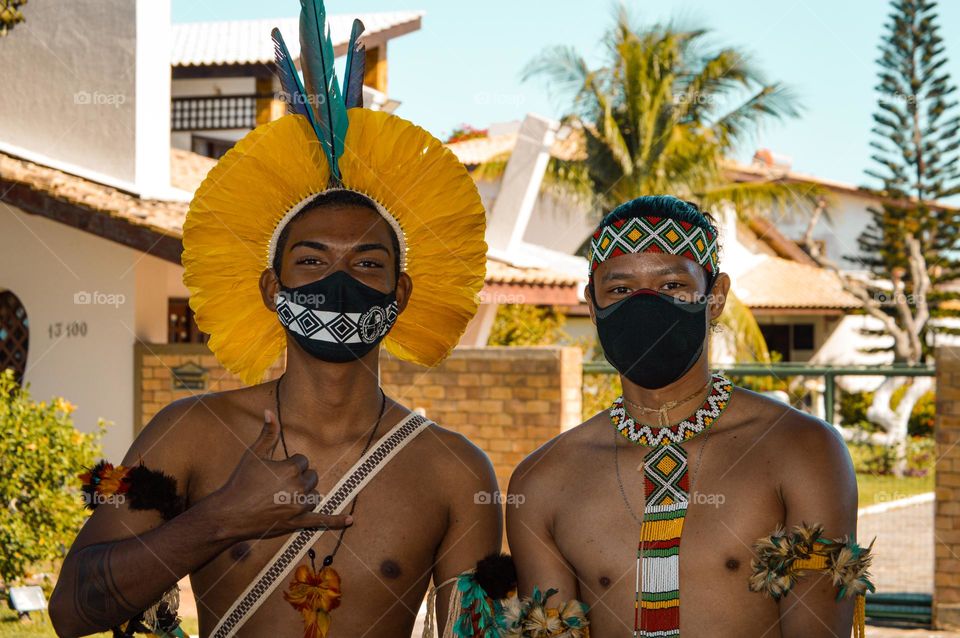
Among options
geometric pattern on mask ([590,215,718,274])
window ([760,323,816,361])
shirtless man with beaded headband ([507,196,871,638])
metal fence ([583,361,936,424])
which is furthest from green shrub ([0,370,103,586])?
window ([760,323,816,361])

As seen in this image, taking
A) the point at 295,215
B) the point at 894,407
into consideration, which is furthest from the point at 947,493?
the point at 894,407

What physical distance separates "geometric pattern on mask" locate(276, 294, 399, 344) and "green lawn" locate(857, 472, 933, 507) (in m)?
14.1

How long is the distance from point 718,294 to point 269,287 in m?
1.42

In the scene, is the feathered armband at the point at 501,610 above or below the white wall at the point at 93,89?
below

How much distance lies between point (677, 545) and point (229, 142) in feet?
64.3

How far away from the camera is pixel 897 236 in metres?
30.0

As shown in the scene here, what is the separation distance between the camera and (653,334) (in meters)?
3.38

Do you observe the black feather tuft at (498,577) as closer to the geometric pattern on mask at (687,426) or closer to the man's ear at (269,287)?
the geometric pattern on mask at (687,426)

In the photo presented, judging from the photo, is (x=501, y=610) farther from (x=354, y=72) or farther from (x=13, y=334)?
(x=13, y=334)

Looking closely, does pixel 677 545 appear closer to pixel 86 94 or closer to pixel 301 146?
pixel 301 146

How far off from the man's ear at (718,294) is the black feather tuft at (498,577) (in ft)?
3.17

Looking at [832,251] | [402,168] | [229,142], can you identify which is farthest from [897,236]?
[402,168]

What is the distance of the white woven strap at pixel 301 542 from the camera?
348cm

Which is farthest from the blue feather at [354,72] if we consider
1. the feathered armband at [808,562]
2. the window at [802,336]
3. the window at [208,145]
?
the window at [802,336]
